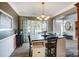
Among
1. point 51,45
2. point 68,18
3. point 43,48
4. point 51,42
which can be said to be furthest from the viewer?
point 51,42

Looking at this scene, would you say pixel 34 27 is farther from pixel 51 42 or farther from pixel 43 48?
pixel 51 42

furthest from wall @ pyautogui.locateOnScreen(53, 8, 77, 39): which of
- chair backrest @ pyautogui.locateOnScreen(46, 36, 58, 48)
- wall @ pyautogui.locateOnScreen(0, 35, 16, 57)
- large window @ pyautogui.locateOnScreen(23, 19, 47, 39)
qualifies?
wall @ pyautogui.locateOnScreen(0, 35, 16, 57)

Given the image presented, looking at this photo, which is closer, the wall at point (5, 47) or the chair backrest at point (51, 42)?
the wall at point (5, 47)

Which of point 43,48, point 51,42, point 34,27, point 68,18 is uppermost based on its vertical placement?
point 68,18

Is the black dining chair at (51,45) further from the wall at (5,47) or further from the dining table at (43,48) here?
the wall at (5,47)

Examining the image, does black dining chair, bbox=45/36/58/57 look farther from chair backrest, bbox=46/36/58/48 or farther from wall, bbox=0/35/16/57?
wall, bbox=0/35/16/57

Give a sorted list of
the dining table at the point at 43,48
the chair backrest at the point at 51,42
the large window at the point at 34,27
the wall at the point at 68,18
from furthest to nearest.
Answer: the chair backrest at the point at 51,42 < the dining table at the point at 43,48 < the large window at the point at 34,27 < the wall at the point at 68,18

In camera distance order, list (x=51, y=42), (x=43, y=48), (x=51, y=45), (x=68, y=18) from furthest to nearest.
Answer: (x=51, y=42)
(x=51, y=45)
(x=43, y=48)
(x=68, y=18)

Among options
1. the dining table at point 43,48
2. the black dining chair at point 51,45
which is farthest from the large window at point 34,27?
the black dining chair at point 51,45

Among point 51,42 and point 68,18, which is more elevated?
point 68,18

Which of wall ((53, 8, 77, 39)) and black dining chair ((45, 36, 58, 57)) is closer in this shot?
wall ((53, 8, 77, 39))

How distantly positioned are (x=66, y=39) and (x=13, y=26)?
1.61 metres

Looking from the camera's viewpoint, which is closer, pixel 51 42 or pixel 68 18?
pixel 68 18

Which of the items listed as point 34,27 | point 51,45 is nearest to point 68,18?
point 34,27
